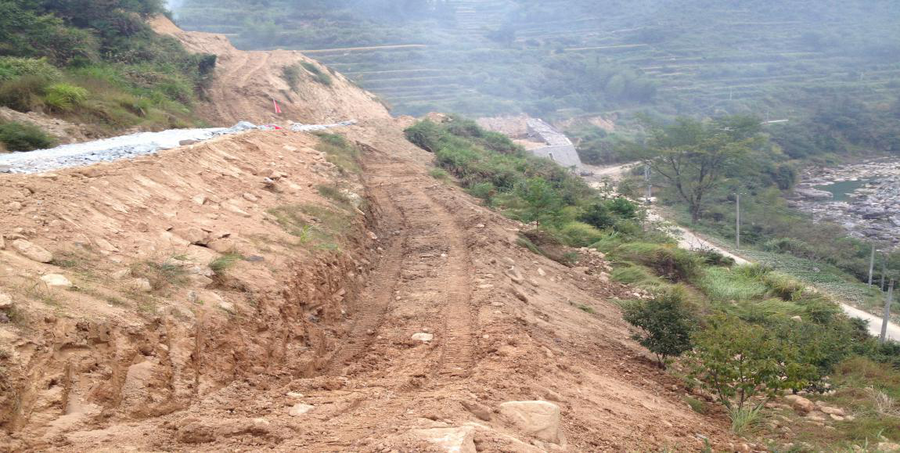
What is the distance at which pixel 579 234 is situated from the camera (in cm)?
1522

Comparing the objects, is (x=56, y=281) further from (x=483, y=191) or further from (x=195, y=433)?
(x=483, y=191)

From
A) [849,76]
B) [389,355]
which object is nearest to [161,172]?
[389,355]

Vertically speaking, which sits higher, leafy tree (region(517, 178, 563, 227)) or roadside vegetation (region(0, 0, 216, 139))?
roadside vegetation (region(0, 0, 216, 139))

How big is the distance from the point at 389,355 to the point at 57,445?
129 inches

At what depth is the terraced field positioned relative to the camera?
54.6 m

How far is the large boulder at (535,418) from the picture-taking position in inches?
173

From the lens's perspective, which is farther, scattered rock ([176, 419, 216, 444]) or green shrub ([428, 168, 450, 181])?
green shrub ([428, 168, 450, 181])

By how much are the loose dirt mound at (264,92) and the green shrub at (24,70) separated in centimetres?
655

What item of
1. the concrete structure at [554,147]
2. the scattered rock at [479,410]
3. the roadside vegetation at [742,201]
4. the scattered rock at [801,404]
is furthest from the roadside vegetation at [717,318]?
the concrete structure at [554,147]

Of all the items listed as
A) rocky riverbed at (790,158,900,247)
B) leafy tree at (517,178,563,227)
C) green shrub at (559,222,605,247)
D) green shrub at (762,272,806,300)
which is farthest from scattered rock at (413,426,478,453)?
rocky riverbed at (790,158,900,247)

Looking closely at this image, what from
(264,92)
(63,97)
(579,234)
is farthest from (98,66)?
(579,234)

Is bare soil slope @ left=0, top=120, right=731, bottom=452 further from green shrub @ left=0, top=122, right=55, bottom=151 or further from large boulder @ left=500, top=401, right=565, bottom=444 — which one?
green shrub @ left=0, top=122, right=55, bottom=151

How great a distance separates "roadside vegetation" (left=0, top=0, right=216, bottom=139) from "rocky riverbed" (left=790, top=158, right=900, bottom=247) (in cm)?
2805

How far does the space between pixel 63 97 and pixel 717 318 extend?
35.3 feet
